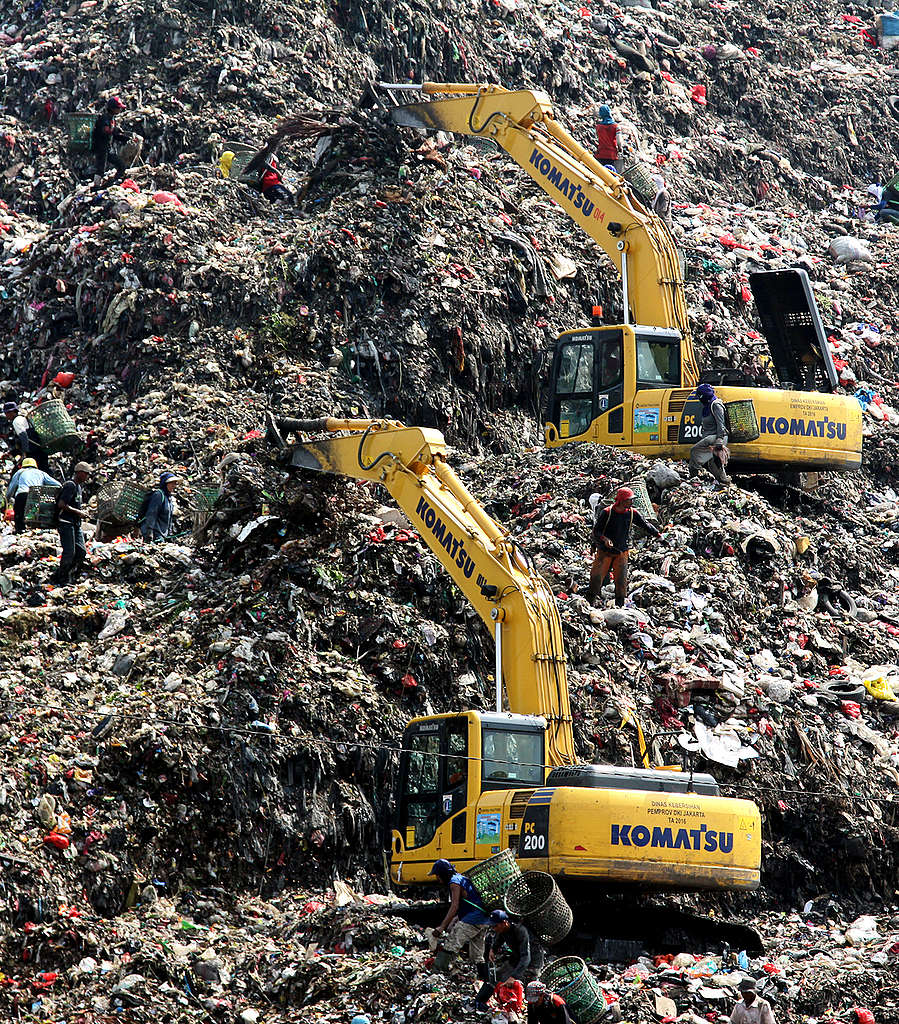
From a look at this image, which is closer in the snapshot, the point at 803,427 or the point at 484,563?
the point at 484,563

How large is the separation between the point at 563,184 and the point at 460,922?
9733mm

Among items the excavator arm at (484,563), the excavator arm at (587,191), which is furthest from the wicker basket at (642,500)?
the excavator arm at (484,563)

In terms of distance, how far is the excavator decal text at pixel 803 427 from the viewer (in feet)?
49.7

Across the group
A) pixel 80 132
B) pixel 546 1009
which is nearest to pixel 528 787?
pixel 546 1009

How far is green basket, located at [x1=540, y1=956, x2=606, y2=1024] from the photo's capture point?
889 centimetres

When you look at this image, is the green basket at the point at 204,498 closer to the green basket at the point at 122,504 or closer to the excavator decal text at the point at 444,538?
the green basket at the point at 122,504

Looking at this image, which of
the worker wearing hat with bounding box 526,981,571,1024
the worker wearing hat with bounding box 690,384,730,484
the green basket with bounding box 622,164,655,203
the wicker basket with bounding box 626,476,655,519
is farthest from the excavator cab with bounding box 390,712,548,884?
the green basket with bounding box 622,164,655,203

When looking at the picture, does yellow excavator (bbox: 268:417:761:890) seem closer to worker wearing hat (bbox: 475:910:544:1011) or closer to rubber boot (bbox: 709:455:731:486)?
worker wearing hat (bbox: 475:910:544:1011)

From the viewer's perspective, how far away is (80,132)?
20.9 metres

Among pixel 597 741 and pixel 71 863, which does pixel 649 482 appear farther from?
pixel 71 863

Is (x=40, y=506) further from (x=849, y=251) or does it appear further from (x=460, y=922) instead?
(x=849, y=251)

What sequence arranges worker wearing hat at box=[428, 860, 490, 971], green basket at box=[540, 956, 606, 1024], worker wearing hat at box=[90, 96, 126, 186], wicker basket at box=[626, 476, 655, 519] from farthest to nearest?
worker wearing hat at box=[90, 96, 126, 186] → wicker basket at box=[626, 476, 655, 519] → worker wearing hat at box=[428, 860, 490, 971] → green basket at box=[540, 956, 606, 1024]

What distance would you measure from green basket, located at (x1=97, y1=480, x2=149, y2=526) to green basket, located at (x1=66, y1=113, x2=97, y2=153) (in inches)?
291

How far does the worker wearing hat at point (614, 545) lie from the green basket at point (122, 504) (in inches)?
180
